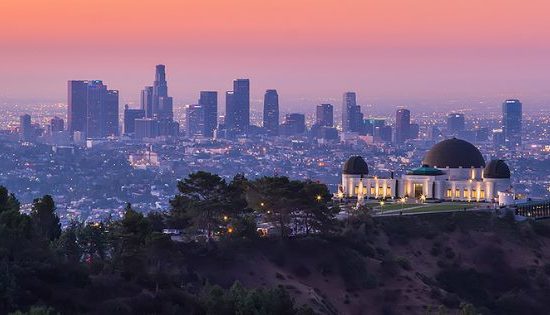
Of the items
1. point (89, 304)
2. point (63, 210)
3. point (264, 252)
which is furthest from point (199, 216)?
point (63, 210)

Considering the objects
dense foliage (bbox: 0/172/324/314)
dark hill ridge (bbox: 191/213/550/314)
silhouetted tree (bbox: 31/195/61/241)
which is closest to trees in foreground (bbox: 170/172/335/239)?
dense foliage (bbox: 0/172/324/314)

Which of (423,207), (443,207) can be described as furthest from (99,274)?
(443,207)

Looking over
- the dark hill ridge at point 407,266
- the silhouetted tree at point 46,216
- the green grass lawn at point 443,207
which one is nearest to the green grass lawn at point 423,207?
the green grass lawn at point 443,207

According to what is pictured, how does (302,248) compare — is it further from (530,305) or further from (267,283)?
(530,305)

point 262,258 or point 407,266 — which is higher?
point 262,258

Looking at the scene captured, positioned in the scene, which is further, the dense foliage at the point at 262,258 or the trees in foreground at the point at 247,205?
the trees in foreground at the point at 247,205

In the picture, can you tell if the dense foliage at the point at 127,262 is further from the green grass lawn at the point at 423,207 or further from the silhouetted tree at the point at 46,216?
the green grass lawn at the point at 423,207

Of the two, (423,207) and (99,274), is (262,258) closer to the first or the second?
(99,274)

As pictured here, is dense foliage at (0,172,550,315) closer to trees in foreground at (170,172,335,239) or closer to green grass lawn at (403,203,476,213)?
trees in foreground at (170,172,335,239)
